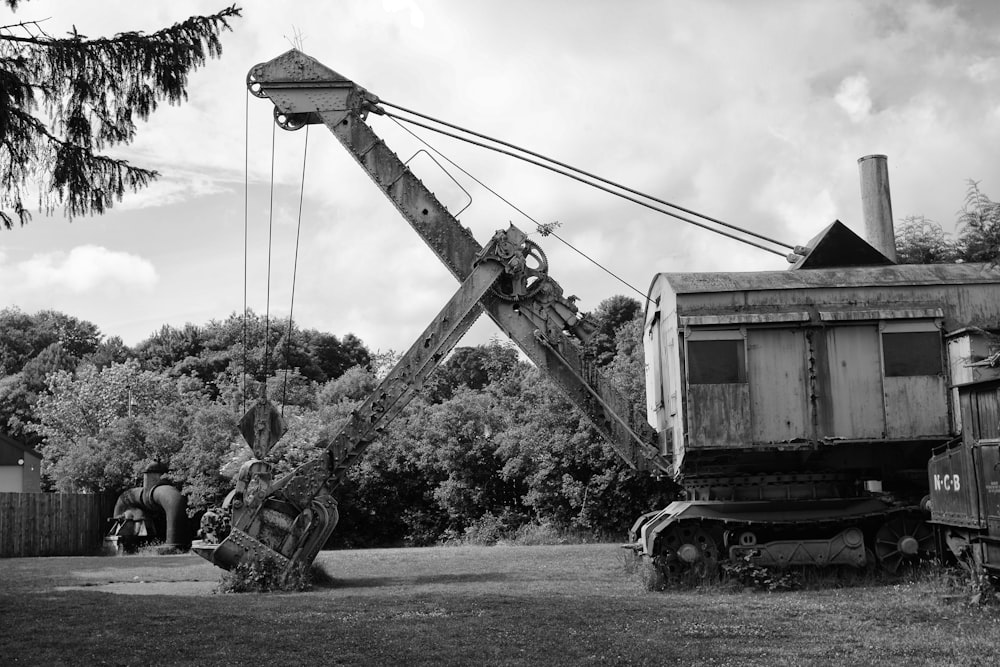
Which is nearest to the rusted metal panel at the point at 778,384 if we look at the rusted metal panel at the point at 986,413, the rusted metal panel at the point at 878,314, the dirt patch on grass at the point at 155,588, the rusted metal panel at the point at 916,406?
the rusted metal panel at the point at 878,314

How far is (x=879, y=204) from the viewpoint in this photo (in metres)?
19.3

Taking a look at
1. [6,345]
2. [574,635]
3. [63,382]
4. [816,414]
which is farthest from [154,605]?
[6,345]

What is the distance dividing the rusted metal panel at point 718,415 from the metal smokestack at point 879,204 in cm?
563

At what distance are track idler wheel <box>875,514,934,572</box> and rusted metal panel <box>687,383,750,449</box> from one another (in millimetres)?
2701

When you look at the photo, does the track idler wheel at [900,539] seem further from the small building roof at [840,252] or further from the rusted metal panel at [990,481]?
the small building roof at [840,252]

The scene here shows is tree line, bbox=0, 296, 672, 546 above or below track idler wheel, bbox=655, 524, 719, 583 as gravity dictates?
above

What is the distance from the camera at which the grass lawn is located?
9.54 metres

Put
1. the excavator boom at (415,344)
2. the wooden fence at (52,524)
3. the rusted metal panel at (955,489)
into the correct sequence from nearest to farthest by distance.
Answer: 1. the rusted metal panel at (955,489)
2. the excavator boom at (415,344)
3. the wooden fence at (52,524)

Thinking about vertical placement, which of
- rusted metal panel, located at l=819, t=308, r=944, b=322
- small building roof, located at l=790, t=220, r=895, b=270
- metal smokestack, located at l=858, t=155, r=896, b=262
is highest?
metal smokestack, located at l=858, t=155, r=896, b=262

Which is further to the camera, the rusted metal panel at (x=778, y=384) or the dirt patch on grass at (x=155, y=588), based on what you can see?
the dirt patch on grass at (x=155, y=588)

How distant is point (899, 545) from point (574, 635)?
7.32m

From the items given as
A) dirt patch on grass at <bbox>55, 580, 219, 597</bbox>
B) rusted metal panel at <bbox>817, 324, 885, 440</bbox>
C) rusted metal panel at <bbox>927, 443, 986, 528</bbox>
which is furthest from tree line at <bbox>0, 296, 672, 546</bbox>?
rusted metal panel at <bbox>927, 443, 986, 528</bbox>

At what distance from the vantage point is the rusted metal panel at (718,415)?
1551cm

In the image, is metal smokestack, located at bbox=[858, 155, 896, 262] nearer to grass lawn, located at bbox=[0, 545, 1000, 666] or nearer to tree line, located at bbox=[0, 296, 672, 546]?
grass lawn, located at bbox=[0, 545, 1000, 666]
